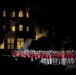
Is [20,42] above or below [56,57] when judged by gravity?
below

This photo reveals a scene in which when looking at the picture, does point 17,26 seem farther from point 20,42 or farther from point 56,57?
point 56,57

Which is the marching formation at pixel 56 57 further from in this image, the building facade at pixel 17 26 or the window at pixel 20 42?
the building facade at pixel 17 26

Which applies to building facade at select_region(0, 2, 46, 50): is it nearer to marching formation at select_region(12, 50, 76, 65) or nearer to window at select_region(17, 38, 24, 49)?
window at select_region(17, 38, 24, 49)

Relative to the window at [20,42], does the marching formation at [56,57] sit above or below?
above

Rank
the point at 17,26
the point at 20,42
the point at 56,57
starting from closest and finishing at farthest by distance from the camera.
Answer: the point at 56,57, the point at 20,42, the point at 17,26

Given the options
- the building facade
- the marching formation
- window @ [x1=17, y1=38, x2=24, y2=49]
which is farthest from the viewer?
the building facade

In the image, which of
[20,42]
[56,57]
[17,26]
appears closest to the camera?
[56,57]

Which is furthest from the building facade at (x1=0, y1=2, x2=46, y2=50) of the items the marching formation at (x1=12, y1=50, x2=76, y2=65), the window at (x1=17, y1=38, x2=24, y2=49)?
the marching formation at (x1=12, y1=50, x2=76, y2=65)

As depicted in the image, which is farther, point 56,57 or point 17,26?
point 17,26

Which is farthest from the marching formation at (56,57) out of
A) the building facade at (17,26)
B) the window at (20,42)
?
the building facade at (17,26)

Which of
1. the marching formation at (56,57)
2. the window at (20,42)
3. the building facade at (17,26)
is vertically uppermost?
the building facade at (17,26)

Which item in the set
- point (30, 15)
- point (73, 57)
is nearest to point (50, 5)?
point (73, 57)

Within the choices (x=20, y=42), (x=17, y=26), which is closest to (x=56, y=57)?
(x=20, y=42)

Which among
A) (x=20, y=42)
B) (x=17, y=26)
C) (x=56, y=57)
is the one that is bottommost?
(x=20, y=42)
